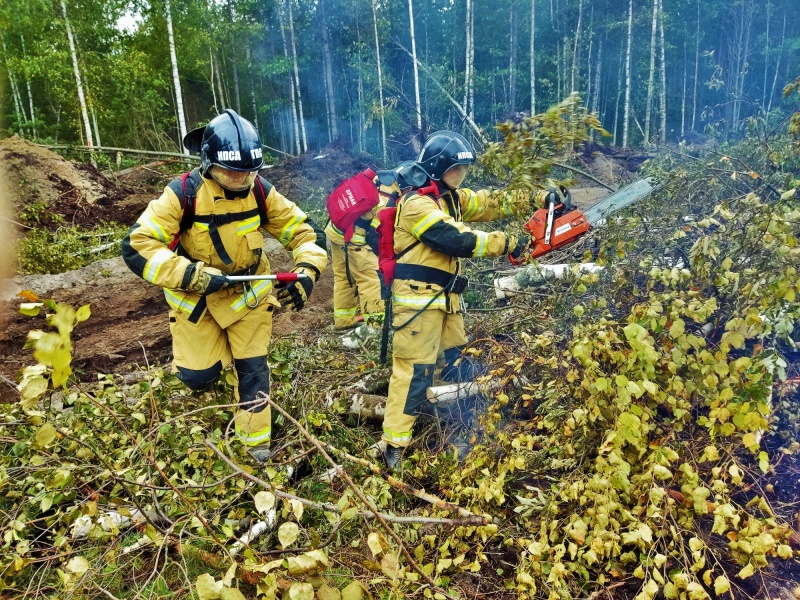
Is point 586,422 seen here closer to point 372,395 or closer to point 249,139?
point 372,395

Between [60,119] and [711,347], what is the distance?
93.5 ft

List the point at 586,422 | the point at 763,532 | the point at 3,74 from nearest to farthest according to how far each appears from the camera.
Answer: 1. the point at 763,532
2. the point at 586,422
3. the point at 3,74

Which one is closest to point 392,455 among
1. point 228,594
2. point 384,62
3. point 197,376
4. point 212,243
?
point 197,376

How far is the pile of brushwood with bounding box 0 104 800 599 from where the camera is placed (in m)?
1.71

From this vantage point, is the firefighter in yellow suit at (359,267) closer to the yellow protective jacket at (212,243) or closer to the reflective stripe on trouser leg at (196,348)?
the yellow protective jacket at (212,243)

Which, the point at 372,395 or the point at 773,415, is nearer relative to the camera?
the point at 773,415

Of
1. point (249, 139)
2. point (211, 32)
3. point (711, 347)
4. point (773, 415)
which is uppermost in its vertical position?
point (211, 32)

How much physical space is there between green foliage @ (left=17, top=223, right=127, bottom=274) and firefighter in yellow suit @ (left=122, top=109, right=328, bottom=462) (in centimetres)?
635

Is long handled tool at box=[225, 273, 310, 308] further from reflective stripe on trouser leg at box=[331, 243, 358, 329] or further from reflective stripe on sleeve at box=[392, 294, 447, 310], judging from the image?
reflective stripe on trouser leg at box=[331, 243, 358, 329]

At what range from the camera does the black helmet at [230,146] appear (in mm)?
2803

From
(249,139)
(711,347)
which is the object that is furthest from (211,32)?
(711,347)

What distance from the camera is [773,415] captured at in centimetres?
230

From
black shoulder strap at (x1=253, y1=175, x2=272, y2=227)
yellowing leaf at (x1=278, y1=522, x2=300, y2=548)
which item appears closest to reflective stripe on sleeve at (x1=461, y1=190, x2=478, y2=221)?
black shoulder strap at (x1=253, y1=175, x2=272, y2=227)

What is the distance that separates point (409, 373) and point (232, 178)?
1.56 meters
